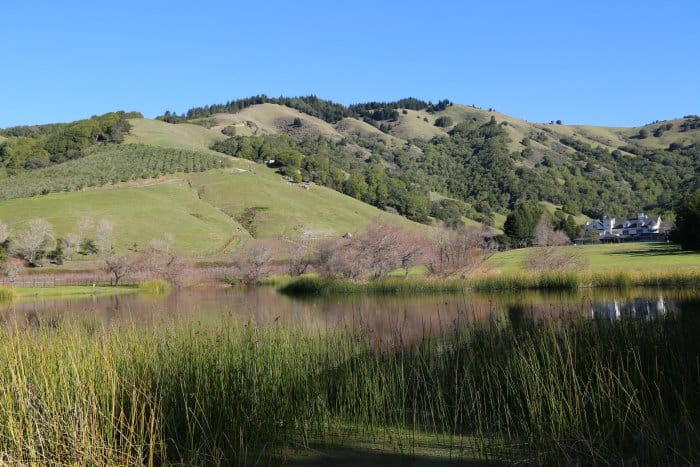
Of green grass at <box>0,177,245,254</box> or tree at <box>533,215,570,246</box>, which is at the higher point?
green grass at <box>0,177,245,254</box>

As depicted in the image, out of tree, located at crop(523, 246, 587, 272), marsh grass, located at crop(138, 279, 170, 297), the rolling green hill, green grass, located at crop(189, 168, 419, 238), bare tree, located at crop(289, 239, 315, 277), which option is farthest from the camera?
green grass, located at crop(189, 168, 419, 238)

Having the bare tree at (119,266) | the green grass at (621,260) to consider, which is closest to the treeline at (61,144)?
the bare tree at (119,266)

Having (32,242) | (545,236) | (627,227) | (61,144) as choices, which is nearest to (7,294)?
(32,242)

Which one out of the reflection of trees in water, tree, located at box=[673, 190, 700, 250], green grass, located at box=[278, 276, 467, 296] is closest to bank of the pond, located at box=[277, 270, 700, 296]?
green grass, located at box=[278, 276, 467, 296]

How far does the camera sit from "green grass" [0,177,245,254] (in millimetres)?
69625

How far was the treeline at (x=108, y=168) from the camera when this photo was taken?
8931 centimetres

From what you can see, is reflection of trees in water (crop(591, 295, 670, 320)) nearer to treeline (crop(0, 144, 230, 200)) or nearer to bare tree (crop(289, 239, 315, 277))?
bare tree (crop(289, 239, 315, 277))

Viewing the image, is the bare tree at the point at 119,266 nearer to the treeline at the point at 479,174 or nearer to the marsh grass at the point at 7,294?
the marsh grass at the point at 7,294

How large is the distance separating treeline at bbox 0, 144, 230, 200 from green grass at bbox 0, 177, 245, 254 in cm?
678

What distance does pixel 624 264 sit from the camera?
4706 cm

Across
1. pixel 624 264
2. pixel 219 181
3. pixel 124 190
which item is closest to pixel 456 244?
pixel 624 264

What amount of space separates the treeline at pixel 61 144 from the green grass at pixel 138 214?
35.9 m

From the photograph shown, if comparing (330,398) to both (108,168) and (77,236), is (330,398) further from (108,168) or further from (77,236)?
(108,168)

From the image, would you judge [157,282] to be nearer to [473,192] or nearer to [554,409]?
[554,409]
